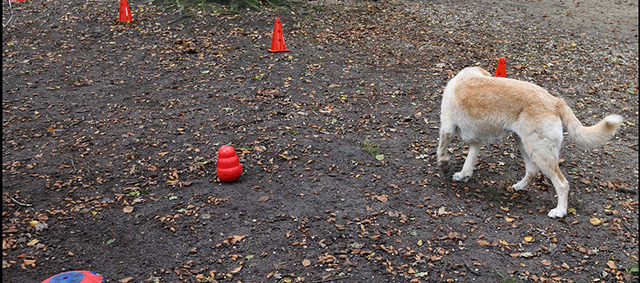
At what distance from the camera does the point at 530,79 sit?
8031 millimetres

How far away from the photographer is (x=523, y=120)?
15.4 feet

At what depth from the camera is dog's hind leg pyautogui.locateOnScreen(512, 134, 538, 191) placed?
16.7 ft

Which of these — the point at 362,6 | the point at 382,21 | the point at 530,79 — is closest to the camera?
the point at 530,79

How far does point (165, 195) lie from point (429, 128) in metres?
3.49

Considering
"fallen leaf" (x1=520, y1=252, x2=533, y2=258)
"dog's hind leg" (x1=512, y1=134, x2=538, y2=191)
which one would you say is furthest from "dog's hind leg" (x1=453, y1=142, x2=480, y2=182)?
"fallen leaf" (x1=520, y1=252, x2=533, y2=258)

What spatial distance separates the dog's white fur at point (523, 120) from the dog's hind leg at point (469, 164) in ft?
0.23

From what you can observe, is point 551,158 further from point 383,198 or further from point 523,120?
point 383,198

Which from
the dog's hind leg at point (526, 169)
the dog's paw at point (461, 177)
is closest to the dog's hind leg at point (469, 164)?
the dog's paw at point (461, 177)

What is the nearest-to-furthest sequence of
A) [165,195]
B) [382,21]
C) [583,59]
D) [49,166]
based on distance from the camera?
[165,195], [49,166], [583,59], [382,21]

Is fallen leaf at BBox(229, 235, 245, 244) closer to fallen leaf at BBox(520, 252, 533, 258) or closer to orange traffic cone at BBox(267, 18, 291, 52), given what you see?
fallen leaf at BBox(520, 252, 533, 258)

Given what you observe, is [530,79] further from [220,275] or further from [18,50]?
[18,50]

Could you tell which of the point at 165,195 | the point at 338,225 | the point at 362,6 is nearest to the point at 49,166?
the point at 165,195

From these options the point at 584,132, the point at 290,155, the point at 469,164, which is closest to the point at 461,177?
the point at 469,164

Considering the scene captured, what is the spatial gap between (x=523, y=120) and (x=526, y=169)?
0.72 metres
